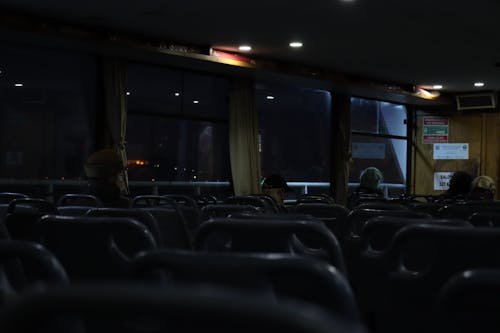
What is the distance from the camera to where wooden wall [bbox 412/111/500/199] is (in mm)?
13234

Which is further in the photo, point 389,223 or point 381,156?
point 381,156

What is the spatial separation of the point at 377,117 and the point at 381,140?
1.38 feet

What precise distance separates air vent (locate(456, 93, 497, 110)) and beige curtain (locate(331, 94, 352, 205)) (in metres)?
2.30

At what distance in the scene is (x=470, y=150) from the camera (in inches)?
532

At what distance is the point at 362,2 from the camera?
6.45m

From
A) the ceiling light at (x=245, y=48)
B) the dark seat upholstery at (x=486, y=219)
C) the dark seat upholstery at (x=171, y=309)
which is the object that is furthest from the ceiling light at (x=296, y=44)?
the dark seat upholstery at (x=171, y=309)

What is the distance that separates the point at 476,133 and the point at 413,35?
6.14 m

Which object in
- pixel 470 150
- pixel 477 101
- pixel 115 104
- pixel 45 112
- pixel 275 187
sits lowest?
pixel 275 187

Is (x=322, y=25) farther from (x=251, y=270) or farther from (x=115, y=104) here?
(x=251, y=270)

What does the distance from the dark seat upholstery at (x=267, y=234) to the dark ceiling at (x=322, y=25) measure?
16.1 ft

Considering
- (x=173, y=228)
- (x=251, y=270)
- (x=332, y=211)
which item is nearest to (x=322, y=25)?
(x=332, y=211)

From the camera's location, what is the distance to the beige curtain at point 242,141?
1012 cm

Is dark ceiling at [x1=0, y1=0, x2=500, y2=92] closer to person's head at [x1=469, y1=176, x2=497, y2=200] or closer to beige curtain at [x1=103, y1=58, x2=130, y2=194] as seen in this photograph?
beige curtain at [x1=103, y1=58, x2=130, y2=194]

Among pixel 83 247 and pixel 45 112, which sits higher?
pixel 45 112
